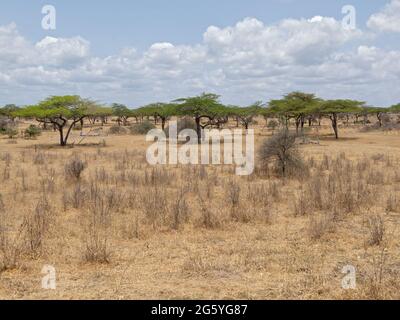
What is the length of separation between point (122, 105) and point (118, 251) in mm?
67448

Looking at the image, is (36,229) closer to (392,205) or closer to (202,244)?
(202,244)

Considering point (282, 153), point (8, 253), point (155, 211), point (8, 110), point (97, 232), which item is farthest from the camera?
point (8, 110)

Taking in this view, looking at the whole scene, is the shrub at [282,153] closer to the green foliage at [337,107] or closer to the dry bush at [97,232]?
the dry bush at [97,232]

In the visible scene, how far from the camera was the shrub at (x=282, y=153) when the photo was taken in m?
16.8

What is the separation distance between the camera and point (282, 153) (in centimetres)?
1706

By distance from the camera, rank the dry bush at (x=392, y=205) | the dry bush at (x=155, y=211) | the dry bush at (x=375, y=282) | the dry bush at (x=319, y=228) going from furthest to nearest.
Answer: the dry bush at (x=392, y=205) → the dry bush at (x=155, y=211) → the dry bush at (x=319, y=228) → the dry bush at (x=375, y=282)

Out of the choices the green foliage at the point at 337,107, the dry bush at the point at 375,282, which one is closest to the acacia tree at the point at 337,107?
the green foliage at the point at 337,107

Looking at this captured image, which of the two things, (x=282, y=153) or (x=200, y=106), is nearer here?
(x=282, y=153)

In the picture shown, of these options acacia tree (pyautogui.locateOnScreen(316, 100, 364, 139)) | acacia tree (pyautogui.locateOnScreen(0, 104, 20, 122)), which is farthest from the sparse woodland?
acacia tree (pyautogui.locateOnScreen(0, 104, 20, 122))

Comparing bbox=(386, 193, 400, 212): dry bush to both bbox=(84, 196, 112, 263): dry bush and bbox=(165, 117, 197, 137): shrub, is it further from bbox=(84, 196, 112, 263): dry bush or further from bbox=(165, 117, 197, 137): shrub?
bbox=(165, 117, 197, 137): shrub

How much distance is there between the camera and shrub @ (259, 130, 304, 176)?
16.8m

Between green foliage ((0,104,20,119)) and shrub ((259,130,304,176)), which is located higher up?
green foliage ((0,104,20,119))

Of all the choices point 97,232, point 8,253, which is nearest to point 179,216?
point 97,232
